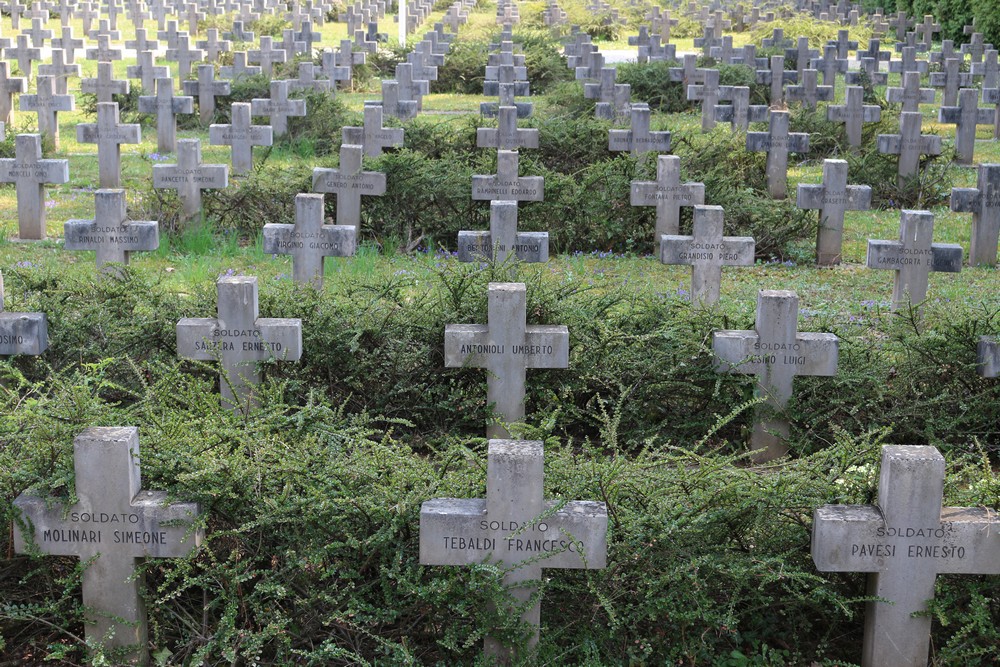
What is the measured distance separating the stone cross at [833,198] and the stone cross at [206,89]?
9.75 meters

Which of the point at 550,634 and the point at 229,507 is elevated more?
the point at 229,507

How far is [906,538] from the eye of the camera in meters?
4.30

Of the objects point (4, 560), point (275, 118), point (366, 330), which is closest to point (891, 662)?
point (4, 560)

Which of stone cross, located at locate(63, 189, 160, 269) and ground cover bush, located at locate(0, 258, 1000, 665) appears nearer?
ground cover bush, located at locate(0, 258, 1000, 665)

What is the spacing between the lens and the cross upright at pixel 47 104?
16.4 meters

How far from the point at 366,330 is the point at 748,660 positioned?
326 cm

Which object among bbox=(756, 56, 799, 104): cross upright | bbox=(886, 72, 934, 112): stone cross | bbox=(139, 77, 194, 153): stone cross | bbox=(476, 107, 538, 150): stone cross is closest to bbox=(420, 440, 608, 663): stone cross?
bbox=(476, 107, 538, 150): stone cross

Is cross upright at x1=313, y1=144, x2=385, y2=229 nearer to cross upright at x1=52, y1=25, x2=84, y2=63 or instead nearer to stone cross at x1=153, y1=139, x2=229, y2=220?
stone cross at x1=153, y1=139, x2=229, y2=220

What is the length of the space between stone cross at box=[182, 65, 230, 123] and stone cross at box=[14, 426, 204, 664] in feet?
48.6

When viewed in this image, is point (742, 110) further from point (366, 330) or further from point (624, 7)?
point (624, 7)

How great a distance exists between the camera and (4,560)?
4590 mm

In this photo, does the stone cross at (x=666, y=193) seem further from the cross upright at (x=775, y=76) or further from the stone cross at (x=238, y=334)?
the cross upright at (x=775, y=76)

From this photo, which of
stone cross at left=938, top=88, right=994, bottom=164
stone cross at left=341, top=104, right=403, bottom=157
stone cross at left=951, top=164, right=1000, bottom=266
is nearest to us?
stone cross at left=951, top=164, right=1000, bottom=266

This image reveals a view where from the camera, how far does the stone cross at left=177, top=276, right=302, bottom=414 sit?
662 centimetres
